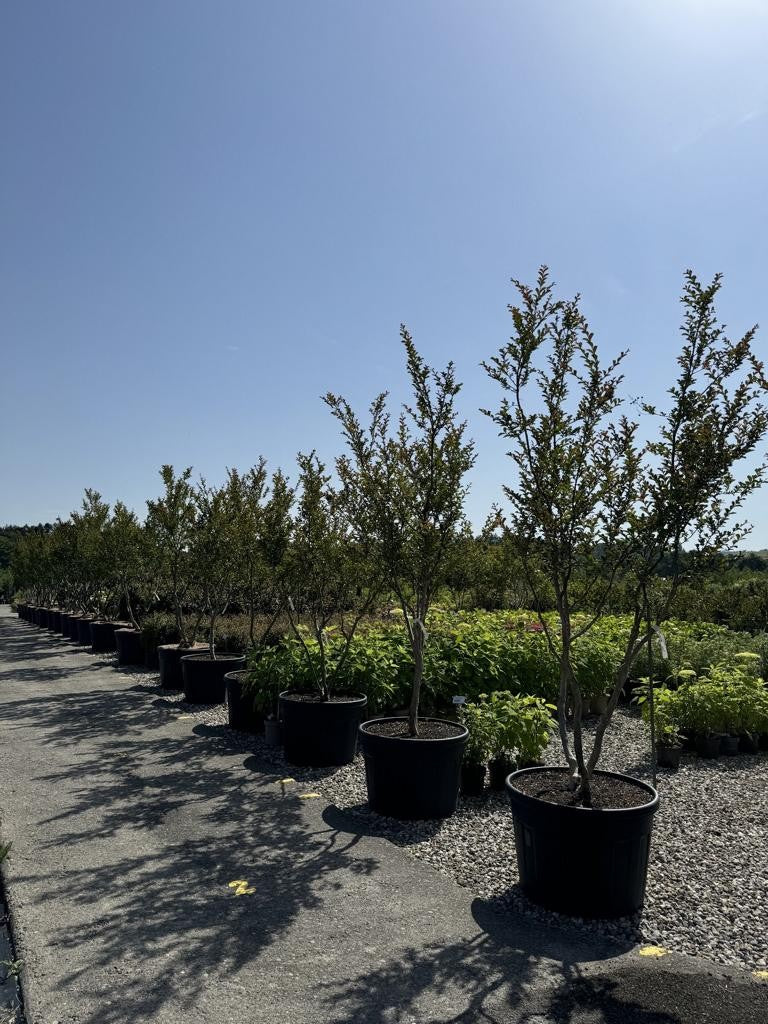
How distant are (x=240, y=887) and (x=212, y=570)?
6886mm

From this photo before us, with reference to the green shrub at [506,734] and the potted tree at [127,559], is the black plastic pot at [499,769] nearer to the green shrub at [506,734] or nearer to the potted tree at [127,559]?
the green shrub at [506,734]

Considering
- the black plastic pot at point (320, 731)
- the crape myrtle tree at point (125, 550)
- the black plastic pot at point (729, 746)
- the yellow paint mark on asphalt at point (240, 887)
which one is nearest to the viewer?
the yellow paint mark on asphalt at point (240, 887)

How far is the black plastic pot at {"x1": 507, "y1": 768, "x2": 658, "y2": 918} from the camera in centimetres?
371

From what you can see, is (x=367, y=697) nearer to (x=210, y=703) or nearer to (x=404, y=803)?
(x=404, y=803)

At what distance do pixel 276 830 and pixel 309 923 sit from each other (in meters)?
1.44

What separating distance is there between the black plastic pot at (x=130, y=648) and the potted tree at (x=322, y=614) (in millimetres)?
7320

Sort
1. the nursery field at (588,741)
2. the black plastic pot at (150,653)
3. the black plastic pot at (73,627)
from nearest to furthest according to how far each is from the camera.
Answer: the nursery field at (588,741) < the black plastic pot at (150,653) < the black plastic pot at (73,627)

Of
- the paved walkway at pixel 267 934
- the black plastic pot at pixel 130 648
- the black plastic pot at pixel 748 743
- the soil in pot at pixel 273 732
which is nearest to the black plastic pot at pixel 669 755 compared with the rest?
the black plastic pot at pixel 748 743

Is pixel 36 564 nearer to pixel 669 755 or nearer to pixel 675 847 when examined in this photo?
pixel 669 755

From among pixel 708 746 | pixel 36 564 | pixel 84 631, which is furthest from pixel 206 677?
pixel 36 564

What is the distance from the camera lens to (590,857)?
147 inches

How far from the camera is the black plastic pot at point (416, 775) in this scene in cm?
525

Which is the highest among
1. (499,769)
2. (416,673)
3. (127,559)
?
(127,559)

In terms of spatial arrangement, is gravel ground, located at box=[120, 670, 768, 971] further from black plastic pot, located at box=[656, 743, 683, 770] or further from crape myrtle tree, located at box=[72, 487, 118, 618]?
crape myrtle tree, located at box=[72, 487, 118, 618]
